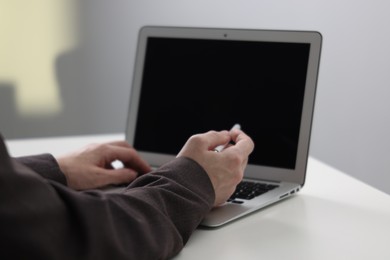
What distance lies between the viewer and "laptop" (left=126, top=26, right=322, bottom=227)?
1120 mm

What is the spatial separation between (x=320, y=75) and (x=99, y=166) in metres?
1.16

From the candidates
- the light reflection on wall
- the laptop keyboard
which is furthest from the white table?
the light reflection on wall

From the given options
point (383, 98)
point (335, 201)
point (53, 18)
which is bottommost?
point (335, 201)

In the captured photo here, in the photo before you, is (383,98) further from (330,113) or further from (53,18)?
(53,18)

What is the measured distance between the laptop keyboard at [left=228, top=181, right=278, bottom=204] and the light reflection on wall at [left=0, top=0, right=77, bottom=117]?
1608 mm

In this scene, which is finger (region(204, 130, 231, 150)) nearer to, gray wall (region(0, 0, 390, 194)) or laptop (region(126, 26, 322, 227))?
laptop (region(126, 26, 322, 227))

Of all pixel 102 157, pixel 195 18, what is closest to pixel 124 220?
pixel 102 157

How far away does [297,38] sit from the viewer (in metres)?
1.14

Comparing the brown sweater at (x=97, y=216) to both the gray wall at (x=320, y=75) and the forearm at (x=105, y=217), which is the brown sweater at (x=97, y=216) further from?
the gray wall at (x=320, y=75)

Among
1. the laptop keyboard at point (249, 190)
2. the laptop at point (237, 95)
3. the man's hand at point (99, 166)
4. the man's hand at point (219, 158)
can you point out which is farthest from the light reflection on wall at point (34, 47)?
the man's hand at point (219, 158)

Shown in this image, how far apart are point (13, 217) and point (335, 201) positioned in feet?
2.09

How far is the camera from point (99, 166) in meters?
1.12

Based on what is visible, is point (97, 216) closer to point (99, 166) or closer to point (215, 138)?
point (215, 138)

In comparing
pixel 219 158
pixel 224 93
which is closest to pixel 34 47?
pixel 224 93
